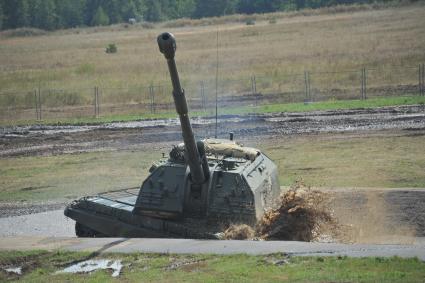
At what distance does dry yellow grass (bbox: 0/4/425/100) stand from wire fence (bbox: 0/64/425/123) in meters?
1.04

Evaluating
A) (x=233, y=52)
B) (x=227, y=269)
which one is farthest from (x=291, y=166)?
(x=233, y=52)

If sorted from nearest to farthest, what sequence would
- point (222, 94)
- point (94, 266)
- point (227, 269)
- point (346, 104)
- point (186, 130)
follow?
point (227, 269)
point (94, 266)
point (186, 130)
point (346, 104)
point (222, 94)

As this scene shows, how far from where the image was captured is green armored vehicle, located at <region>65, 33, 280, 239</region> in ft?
57.4

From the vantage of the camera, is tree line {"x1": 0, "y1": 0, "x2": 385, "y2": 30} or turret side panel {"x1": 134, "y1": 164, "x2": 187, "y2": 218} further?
tree line {"x1": 0, "y1": 0, "x2": 385, "y2": 30}

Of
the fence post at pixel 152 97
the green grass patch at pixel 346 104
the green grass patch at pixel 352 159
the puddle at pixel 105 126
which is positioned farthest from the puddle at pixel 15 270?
the fence post at pixel 152 97

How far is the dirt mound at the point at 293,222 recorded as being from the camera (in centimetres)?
1725

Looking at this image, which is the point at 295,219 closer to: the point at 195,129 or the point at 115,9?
the point at 195,129

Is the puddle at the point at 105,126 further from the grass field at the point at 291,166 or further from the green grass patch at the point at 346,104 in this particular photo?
the grass field at the point at 291,166

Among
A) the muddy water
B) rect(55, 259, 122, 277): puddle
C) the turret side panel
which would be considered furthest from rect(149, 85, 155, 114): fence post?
rect(55, 259, 122, 277): puddle

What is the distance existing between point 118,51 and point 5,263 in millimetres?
62569

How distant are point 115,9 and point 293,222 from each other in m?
113

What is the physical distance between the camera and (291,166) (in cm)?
2848

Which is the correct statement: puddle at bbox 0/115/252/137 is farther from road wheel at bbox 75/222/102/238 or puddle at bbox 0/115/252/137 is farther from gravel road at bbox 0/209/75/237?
road wheel at bbox 75/222/102/238

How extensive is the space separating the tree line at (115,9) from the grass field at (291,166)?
76.7 m
